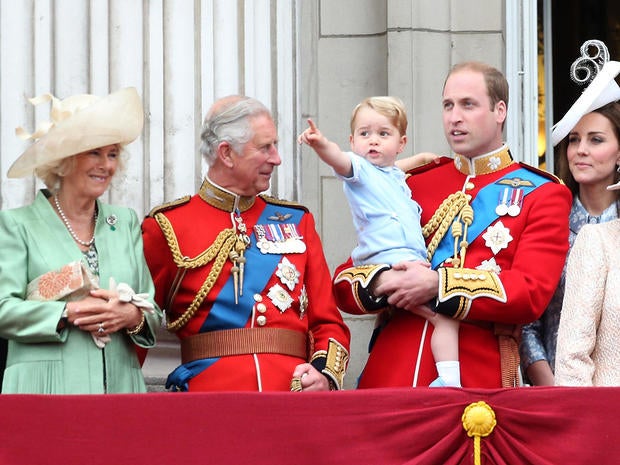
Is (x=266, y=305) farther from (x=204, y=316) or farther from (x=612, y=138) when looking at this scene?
(x=612, y=138)

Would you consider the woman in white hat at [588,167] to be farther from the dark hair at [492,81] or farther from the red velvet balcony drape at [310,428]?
the red velvet balcony drape at [310,428]

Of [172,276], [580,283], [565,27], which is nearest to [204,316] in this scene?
[172,276]

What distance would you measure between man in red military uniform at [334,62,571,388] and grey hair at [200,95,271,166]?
0.56 metres

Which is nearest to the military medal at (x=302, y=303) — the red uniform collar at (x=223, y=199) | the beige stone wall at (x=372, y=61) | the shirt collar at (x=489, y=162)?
the red uniform collar at (x=223, y=199)

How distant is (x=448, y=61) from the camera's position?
8.01 m

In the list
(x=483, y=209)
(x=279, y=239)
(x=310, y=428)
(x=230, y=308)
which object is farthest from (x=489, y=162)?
(x=310, y=428)

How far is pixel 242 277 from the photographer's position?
6348mm

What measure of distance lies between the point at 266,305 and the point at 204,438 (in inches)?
32.7

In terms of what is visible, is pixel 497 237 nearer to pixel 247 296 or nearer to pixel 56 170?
pixel 247 296

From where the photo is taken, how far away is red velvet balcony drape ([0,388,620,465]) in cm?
556

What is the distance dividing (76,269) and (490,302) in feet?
4.25

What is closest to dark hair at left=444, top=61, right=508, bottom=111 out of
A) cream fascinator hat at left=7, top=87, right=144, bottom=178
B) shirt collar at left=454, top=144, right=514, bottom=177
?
shirt collar at left=454, top=144, right=514, bottom=177

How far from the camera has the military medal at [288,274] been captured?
6363mm

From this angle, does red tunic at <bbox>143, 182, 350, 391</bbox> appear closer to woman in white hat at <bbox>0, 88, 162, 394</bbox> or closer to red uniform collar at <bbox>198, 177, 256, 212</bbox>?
red uniform collar at <bbox>198, 177, 256, 212</bbox>
